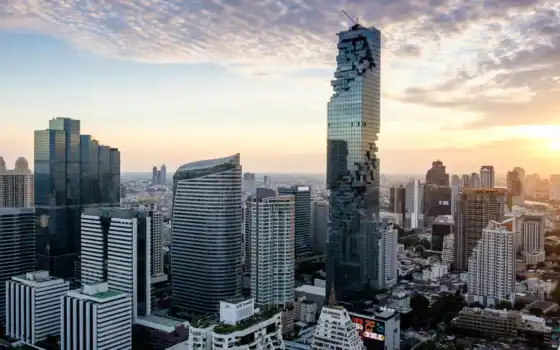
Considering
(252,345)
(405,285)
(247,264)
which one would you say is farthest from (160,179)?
(252,345)

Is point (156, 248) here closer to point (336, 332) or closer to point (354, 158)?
point (354, 158)

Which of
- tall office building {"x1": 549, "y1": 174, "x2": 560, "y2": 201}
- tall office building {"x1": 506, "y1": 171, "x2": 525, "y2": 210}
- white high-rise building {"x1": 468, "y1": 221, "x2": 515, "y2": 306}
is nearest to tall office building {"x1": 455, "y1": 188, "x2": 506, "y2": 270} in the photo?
white high-rise building {"x1": 468, "y1": 221, "x2": 515, "y2": 306}

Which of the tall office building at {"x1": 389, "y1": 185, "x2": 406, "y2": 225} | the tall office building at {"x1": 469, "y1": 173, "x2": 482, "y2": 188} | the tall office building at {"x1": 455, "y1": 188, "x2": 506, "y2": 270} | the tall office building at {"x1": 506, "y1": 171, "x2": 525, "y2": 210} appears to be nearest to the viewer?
the tall office building at {"x1": 455, "y1": 188, "x2": 506, "y2": 270}

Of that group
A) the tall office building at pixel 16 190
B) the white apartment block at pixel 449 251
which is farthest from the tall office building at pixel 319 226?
the tall office building at pixel 16 190

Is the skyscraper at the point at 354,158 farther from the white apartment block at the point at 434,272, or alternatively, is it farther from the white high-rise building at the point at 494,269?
the white apartment block at the point at 434,272

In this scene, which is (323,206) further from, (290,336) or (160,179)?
(160,179)

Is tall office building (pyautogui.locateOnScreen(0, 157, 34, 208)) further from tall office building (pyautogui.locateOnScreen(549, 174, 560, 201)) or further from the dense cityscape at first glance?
tall office building (pyautogui.locateOnScreen(549, 174, 560, 201))

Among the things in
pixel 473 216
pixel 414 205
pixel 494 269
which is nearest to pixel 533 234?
pixel 473 216
